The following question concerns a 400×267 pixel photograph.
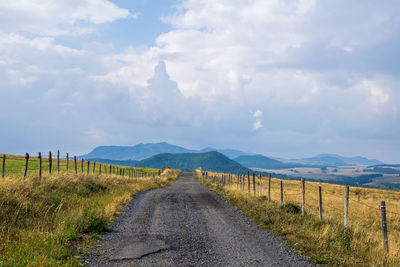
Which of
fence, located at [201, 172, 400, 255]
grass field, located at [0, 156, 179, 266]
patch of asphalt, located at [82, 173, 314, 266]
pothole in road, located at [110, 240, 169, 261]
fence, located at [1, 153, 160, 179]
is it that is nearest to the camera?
grass field, located at [0, 156, 179, 266]

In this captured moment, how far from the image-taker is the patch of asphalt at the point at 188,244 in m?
7.76

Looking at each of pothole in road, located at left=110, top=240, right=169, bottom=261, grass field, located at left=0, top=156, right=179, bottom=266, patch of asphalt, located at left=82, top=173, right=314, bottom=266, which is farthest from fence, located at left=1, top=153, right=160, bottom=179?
pothole in road, located at left=110, top=240, right=169, bottom=261

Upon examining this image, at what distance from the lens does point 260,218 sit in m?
13.8

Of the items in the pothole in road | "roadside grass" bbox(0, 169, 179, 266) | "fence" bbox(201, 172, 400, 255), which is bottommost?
"fence" bbox(201, 172, 400, 255)

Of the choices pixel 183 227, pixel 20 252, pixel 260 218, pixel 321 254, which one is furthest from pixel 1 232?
pixel 260 218

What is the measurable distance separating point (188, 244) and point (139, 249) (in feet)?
5.25

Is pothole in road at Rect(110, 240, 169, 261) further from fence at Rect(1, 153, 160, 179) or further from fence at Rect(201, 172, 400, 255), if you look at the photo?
fence at Rect(1, 153, 160, 179)

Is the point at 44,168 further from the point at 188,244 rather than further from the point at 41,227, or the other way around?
the point at 188,244

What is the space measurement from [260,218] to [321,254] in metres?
5.20

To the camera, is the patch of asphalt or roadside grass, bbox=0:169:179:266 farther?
the patch of asphalt

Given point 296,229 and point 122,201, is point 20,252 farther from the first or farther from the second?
point 122,201

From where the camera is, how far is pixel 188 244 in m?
9.44

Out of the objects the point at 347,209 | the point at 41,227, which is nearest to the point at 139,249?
the point at 41,227

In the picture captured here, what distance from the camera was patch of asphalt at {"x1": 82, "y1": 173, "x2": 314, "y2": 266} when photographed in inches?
306
